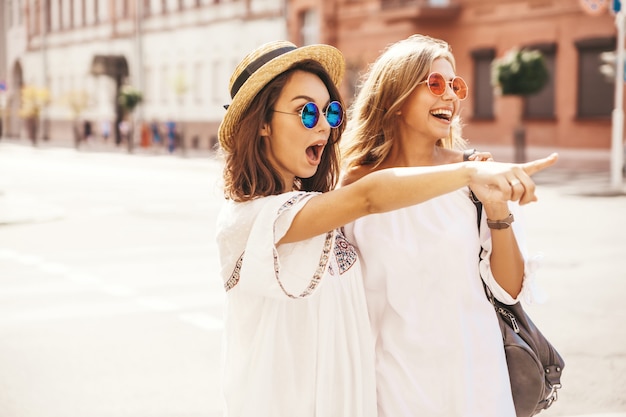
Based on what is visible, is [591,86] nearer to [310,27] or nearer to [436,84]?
[310,27]

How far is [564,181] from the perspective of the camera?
23.9m

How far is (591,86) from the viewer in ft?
100

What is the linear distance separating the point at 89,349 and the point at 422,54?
4.59 meters

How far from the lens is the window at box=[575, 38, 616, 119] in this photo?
30.1m

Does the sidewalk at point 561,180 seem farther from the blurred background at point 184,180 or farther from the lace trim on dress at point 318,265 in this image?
the lace trim on dress at point 318,265

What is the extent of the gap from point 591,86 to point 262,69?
1159 inches

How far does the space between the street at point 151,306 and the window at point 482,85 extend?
15.5 m

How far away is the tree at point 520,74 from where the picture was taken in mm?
27500

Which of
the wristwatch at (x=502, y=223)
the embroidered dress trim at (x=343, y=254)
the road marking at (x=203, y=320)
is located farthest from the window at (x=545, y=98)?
the embroidered dress trim at (x=343, y=254)

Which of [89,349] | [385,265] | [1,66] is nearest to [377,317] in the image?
[385,265]

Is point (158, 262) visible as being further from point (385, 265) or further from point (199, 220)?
point (385, 265)

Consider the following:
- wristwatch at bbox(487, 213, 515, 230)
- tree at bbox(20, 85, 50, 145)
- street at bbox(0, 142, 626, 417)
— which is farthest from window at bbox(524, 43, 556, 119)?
tree at bbox(20, 85, 50, 145)

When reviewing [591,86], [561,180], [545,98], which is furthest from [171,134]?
[561,180]

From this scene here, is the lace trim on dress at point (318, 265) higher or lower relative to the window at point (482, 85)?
lower
